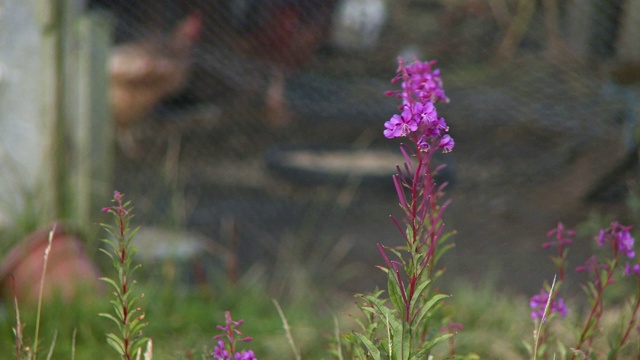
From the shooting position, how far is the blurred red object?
8.63 feet

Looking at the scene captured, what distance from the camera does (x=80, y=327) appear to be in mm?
2486

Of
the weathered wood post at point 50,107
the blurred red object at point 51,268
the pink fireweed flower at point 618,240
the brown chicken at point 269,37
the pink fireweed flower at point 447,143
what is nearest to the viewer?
the pink fireweed flower at point 447,143

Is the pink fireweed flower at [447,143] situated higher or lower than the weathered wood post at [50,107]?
lower

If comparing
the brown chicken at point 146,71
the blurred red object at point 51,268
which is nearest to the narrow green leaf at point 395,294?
the blurred red object at point 51,268

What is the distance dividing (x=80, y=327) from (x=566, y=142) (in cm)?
414

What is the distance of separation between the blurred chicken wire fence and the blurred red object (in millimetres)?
818

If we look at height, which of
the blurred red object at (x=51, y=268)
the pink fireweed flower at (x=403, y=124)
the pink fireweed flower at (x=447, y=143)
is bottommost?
the pink fireweed flower at (x=447, y=143)

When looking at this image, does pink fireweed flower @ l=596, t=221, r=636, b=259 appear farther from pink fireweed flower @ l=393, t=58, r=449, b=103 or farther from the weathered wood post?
the weathered wood post

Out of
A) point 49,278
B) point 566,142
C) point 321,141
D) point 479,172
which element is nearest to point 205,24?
point 321,141

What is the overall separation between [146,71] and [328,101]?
1.59m

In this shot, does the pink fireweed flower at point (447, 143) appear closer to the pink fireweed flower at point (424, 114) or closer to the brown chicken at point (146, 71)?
the pink fireweed flower at point (424, 114)

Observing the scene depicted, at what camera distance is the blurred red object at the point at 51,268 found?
263 cm

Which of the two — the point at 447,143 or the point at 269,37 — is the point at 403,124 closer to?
the point at 447,143

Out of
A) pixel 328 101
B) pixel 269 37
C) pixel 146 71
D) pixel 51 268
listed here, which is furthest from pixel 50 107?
pixel 269 37
